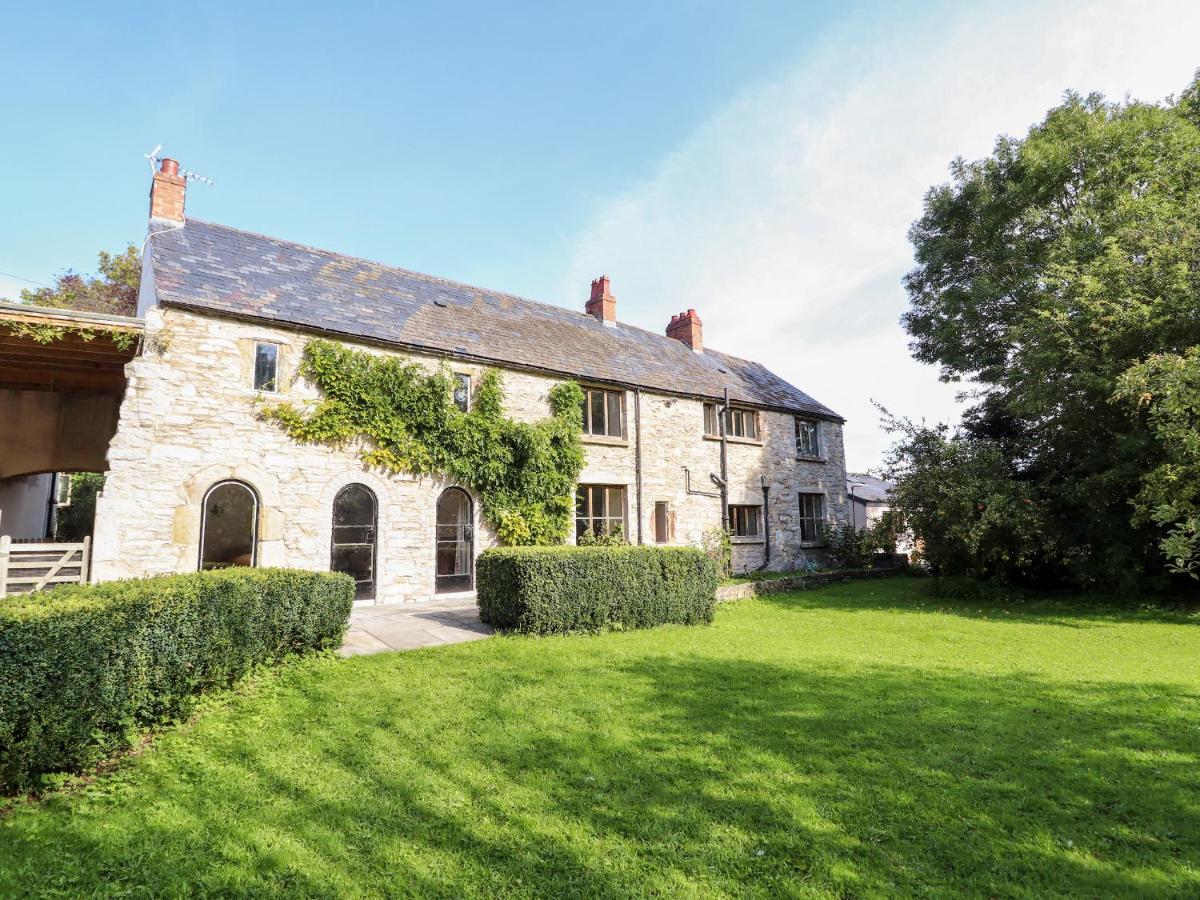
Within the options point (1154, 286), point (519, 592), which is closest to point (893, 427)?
point (1154, 286)

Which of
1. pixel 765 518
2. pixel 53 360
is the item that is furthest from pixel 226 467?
pixel 765 518

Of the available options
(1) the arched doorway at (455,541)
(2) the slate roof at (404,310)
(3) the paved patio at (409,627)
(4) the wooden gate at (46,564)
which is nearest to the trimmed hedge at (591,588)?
(3) the paved patio at (409,627)

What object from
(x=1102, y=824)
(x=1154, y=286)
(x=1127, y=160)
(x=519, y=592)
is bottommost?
(x=1102, y=824)

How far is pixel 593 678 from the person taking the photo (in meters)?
6.96

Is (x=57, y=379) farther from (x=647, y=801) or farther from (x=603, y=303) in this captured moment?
(x=647, y=801)

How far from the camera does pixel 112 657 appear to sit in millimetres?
4551

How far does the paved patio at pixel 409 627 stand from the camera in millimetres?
8633

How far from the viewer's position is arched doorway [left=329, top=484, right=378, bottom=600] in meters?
12.5

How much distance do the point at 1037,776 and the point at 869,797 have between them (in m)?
1.43

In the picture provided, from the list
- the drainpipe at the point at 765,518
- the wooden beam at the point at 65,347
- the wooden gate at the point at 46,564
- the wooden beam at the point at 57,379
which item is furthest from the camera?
the drainpipe at the point at 765,518

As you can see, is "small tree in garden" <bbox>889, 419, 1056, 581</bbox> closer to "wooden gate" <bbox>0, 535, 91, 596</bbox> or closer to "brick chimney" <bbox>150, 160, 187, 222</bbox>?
"wooden gate" <bbox>0, 535, 91, 596</bbox>

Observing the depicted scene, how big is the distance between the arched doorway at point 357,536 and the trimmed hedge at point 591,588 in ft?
12.3

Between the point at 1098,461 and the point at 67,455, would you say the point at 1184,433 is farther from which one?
the point at 67,455

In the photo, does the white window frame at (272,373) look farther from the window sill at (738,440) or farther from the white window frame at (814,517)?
the white window frame at (814,517)
